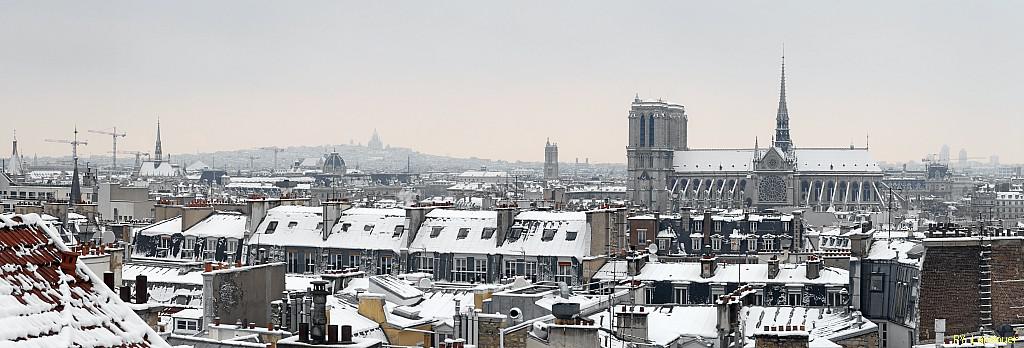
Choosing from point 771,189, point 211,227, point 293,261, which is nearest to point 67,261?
point 293,261

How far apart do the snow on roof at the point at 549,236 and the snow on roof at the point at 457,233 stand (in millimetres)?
717

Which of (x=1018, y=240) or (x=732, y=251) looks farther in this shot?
(x=732, y=251)

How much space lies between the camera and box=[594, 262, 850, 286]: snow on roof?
43.4m

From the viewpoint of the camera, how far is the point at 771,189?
193 meters

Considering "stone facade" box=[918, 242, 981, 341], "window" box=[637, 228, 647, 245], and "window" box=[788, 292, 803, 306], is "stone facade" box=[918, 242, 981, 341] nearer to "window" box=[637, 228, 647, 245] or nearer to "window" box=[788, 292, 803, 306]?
"window" box=[788, 292, 803, 306]

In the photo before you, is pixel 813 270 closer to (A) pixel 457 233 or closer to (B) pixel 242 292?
(A) pixel 457 233

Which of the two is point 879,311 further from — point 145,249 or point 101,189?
point 101,189

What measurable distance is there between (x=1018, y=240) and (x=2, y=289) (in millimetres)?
21935

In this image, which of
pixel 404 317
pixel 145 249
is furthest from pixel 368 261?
pixel 404 317

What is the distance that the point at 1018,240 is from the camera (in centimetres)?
2538

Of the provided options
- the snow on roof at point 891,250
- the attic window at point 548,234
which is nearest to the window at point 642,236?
the attic window at point 548,234

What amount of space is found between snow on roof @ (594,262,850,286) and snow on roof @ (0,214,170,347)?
3672cm

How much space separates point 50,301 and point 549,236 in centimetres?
4828

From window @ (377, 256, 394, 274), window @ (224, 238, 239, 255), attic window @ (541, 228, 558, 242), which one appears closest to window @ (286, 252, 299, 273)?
window @ (224, 238, 239, 255)
